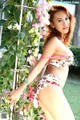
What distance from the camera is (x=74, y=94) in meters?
7.73

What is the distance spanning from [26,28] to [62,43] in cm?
36

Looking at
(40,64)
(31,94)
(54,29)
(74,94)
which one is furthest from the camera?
(74,94)

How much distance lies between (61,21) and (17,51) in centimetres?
53

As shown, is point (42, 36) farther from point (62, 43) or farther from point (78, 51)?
point (78, 51)

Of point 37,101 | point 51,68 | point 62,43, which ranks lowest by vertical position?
point 37,101

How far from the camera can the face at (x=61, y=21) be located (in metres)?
2.63

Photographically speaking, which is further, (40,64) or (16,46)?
(40,64)

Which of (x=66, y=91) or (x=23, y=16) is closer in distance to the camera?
(x=23, y=16)

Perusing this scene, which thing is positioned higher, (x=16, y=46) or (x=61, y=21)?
(x=61, y=21)

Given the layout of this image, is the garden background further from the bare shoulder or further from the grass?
the grass

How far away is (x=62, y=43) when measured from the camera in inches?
104

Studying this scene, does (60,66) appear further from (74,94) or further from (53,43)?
(74,94)

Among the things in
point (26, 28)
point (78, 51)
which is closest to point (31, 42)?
point (26, 28)

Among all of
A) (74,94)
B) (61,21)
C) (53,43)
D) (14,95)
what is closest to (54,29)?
(61,21)
